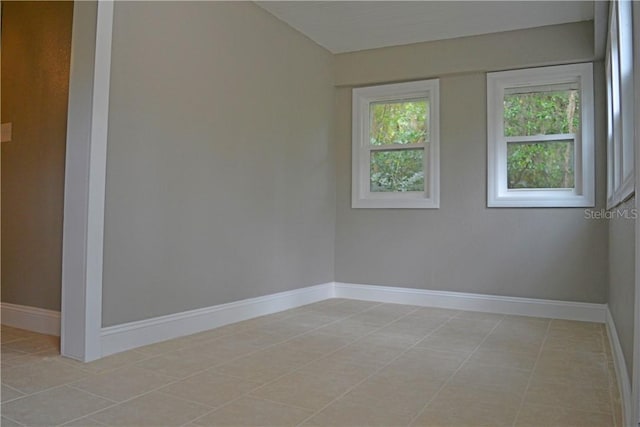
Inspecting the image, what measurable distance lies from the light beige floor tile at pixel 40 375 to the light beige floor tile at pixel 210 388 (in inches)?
19.5

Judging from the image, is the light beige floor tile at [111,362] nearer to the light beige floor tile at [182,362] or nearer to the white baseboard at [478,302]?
the light beige floor tile at [182,362]

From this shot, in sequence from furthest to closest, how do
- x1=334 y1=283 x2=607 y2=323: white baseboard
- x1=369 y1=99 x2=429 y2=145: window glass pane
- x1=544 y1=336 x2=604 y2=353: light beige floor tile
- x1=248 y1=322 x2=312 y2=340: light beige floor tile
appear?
1. x1=369 y1=99 x2=429 y2=145: window glass pane
2. x1=334 y1=283 x2=607 y2=323: white baseboard
3. x1=248 y1=322 x2=312 y2=340: light beige floor tile
4. x1=544 y1=336 x2=604 y2=353: light beige floor tile

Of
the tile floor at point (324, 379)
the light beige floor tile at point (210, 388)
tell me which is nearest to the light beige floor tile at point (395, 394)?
the tile floor at point (324, 379)

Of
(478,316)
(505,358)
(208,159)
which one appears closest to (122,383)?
(208,159)

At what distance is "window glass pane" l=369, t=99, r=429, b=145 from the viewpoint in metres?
4.48

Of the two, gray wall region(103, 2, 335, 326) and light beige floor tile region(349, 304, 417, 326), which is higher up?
gray wall region(103, 2, 335, 326)

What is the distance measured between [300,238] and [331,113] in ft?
4.50

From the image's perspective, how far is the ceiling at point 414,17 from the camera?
361 centimetres

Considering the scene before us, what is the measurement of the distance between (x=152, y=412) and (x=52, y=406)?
1.32 ft

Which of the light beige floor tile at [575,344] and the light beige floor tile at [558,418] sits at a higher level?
the light beige floor tile at [575,344]

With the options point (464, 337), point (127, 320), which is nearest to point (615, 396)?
point (464, 337)

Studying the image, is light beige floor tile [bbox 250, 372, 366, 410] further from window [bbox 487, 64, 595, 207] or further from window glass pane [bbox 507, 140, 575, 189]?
window glass pane [bbox 507, 140, 575, 189]

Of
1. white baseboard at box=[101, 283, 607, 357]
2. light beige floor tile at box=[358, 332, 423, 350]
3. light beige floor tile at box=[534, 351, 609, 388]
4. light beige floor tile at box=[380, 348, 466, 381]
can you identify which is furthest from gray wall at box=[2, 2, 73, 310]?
light beige floor tile at box=[534, 351, 609, 388]

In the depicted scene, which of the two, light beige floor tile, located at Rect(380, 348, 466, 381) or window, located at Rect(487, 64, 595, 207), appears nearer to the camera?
light beige floor tile, located at Rect(380, 348, 466, 381)
